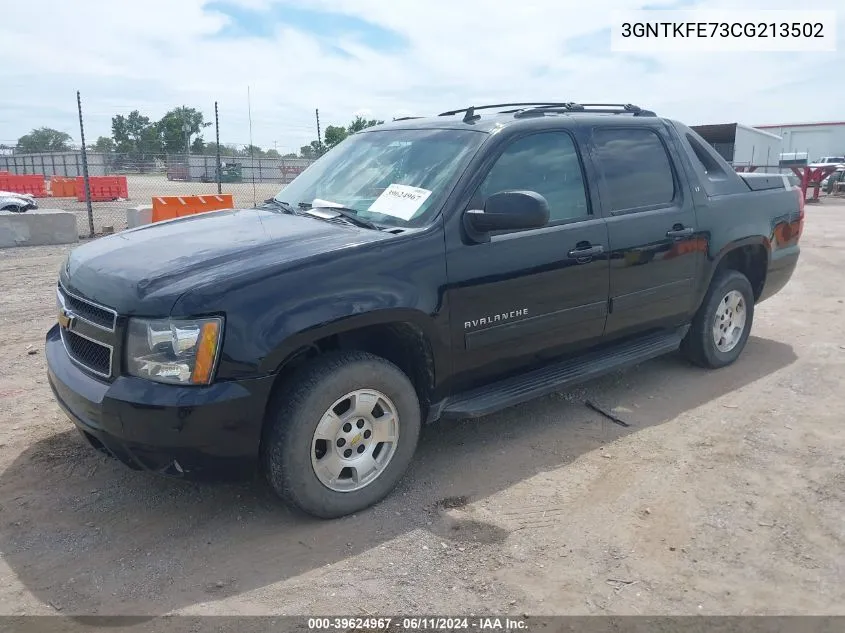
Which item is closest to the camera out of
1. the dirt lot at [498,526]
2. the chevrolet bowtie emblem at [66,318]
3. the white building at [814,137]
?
Answer: the dirt lot at [498,526]

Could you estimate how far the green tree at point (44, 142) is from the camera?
33.3m

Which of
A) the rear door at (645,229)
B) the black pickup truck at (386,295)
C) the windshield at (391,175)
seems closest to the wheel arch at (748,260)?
the black pickup truck at (386,295)

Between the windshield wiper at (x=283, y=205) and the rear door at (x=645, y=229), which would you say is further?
the rear door at (x=645, y=229)

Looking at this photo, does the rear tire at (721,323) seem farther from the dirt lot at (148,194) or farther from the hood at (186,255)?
the dirt lot at (148,194)

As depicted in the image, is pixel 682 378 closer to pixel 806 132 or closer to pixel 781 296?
pixel 781 296

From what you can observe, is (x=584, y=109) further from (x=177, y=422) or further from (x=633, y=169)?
(x=177, y=422)

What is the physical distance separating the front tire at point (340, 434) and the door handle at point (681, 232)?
7.52 ft

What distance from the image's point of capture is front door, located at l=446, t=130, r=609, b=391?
12.0 ft

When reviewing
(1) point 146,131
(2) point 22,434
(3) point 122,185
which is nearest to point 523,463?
(2) point 22,434

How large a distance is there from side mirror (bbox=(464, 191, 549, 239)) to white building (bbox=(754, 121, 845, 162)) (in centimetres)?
5066

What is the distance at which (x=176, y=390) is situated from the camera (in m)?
2.88

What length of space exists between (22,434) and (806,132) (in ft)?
179

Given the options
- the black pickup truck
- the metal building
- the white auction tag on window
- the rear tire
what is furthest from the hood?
the metal building

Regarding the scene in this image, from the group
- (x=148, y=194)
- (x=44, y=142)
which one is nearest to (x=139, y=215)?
(x=148, y=194)
